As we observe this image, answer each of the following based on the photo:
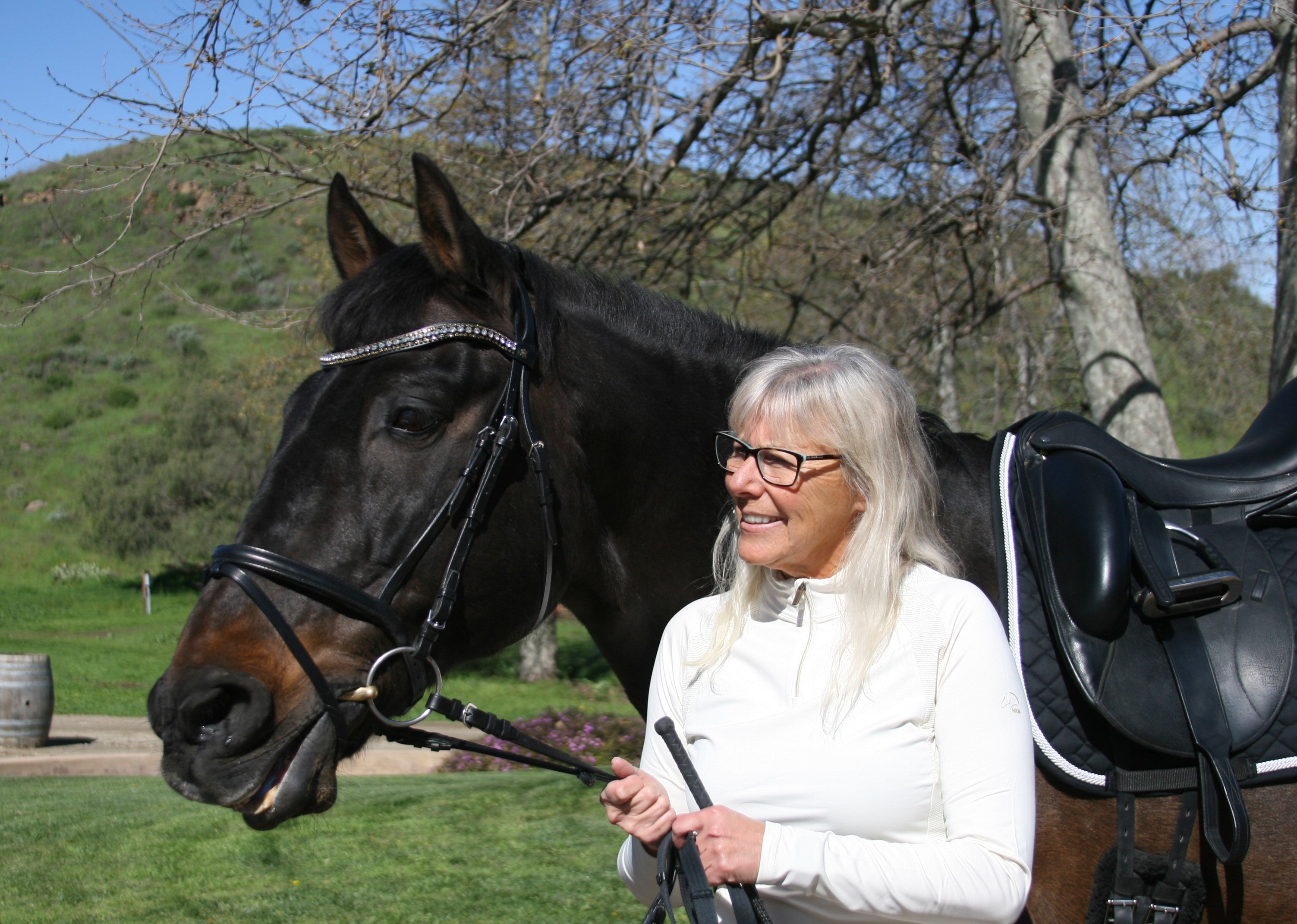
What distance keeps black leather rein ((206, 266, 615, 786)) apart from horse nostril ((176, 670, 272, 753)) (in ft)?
0.32

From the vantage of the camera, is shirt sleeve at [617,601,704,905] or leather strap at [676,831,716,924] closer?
leather strap at [676,831,716,924]

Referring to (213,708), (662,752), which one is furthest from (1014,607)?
(213,708)

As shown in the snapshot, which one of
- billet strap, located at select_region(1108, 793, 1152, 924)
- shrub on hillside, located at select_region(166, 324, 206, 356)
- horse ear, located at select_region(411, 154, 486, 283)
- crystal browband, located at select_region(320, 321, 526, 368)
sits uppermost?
shrub on hillside, located at select_region(166, 324, 206, 356)

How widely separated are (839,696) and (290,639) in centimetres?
98

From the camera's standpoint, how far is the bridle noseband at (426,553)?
1801mm

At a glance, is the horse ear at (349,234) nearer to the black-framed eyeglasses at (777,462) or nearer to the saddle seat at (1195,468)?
the black-framed eyeglasses at (777,462)

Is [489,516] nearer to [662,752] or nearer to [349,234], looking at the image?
[662,752]

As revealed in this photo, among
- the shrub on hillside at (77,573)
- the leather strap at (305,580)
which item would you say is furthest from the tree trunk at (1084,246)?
the shrub on hillside at (77,573)

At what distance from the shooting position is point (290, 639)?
5.80 feet

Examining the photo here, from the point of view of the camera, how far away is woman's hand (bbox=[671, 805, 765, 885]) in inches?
52.6

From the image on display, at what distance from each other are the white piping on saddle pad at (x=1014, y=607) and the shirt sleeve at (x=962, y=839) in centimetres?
33

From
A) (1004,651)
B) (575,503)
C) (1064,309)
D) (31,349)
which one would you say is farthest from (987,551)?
(31,349)

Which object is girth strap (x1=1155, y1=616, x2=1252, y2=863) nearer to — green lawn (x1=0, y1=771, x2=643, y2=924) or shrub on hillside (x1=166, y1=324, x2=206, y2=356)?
green lawn (x1=0, y1=771, x2=643, y2=924)

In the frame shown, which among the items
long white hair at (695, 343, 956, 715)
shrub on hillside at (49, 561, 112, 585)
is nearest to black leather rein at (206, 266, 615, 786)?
long white hair at (695, 343, 956, 715)
